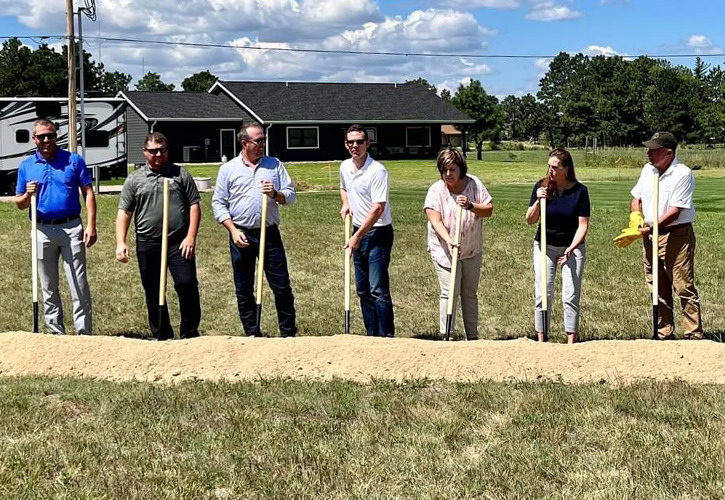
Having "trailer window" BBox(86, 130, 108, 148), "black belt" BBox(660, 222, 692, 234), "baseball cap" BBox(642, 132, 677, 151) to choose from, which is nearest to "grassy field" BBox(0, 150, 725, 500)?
"black belt" BBox(660, 222, 692, 234)

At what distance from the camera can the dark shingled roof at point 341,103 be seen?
1944 inches

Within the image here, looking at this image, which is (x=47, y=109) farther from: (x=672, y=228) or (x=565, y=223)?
(x=672, y=228)

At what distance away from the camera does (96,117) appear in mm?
30109

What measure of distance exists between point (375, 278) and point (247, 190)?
1.34 metres

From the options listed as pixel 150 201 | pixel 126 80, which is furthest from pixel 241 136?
pixel 126 80

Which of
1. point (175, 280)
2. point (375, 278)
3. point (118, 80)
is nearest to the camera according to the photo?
point (375, 278)

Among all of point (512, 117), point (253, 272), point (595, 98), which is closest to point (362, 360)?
point (253, 272)

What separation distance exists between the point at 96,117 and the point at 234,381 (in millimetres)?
25747

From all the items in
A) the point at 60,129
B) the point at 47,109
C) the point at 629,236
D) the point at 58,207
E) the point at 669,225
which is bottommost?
the point at 629,236

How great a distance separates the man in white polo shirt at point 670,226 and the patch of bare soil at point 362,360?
105 centimetres

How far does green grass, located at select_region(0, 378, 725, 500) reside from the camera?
4.45 metres

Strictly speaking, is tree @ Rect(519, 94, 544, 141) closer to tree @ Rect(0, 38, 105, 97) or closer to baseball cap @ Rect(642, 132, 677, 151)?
tree @ Rect(0, 38, 105, 97)

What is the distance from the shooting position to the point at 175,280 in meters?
7.76

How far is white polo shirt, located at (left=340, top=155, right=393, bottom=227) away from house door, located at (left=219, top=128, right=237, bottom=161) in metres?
40.8
